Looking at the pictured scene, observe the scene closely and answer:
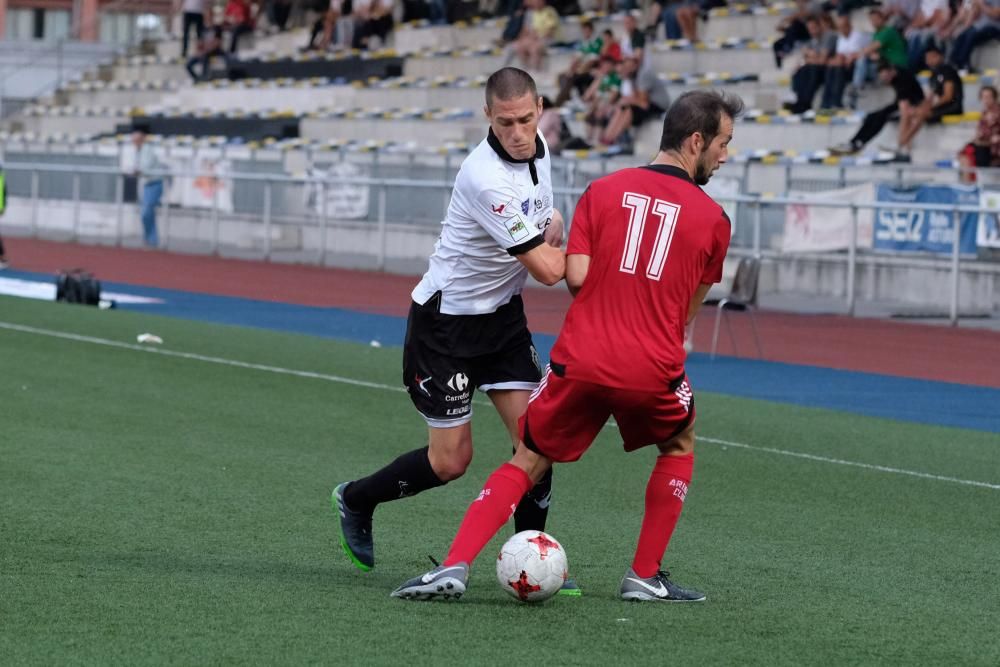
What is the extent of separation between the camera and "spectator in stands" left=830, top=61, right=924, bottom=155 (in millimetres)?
22422

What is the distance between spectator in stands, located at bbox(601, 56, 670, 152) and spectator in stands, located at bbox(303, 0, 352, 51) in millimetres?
12628

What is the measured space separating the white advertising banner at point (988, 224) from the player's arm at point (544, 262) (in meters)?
13.8

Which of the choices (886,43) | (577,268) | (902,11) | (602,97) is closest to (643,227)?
(577,268)

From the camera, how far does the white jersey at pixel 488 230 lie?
5676 mm

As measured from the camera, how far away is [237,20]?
41.1 m

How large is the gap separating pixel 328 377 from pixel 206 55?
28678 millimetres

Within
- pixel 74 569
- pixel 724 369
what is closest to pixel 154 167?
pixel 724 369

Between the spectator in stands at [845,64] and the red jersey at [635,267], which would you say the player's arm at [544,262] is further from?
the spectator in stands at [845,64]

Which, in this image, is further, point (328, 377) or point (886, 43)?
point (886, 43)

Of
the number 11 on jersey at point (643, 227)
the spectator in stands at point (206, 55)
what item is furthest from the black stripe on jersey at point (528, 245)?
the spectator in stands at point (206, 55)

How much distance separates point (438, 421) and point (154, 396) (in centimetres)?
627

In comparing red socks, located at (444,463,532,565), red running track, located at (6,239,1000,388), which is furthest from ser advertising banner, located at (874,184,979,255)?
red socks, located at (444,463,532,565)

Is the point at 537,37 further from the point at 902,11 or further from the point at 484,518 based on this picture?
the point at 484,518

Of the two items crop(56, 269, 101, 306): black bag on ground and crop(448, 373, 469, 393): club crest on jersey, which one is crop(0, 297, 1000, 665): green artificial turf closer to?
crop(448, 373, 469, 393): club crest on jersey
